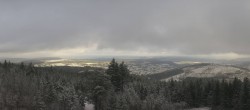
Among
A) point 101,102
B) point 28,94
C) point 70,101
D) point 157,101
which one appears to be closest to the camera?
point 101,102

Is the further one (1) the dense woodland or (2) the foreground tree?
(2) the foreground tree

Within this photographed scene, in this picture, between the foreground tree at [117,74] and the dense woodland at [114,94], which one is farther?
the foreground tree at [117,74]

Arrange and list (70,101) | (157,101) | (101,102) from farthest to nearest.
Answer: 1. (157,101)
2. (70,101)
3. (101,102)

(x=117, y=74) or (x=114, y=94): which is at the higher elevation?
(x=117, y=74)

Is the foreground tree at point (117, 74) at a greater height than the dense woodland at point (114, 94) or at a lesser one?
greater

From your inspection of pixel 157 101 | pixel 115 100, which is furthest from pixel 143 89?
pixel 115 100

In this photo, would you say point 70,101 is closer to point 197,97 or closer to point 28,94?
point 28,94

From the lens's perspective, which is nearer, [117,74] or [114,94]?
[114,94]

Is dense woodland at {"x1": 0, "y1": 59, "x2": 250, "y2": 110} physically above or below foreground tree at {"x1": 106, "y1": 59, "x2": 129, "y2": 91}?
below
